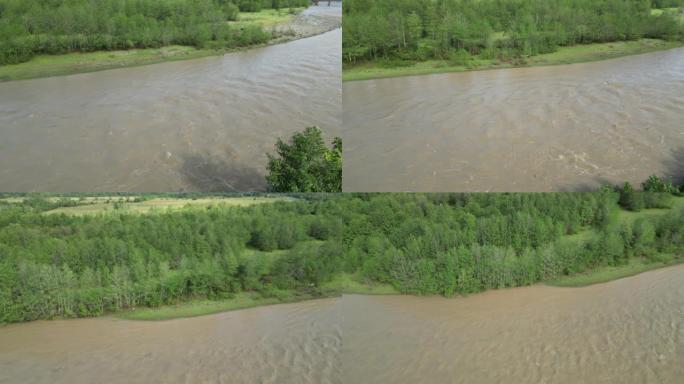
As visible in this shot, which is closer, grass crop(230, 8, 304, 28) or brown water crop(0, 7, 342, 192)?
brown water crop(0, 7, 342, 192)

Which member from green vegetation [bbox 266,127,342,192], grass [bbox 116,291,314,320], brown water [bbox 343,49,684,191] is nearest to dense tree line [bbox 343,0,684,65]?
brown water [bbox 343,49,684,191]

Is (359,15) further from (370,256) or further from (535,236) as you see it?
(535,236)

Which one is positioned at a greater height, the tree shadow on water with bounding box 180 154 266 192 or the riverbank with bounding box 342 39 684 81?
the riverbank with bounding box 342 39 684 81

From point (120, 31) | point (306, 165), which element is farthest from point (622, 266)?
point (120, 31)

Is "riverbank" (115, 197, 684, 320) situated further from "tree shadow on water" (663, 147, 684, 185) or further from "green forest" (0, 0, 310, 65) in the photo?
"green forest" (0, 0, 310, 65)

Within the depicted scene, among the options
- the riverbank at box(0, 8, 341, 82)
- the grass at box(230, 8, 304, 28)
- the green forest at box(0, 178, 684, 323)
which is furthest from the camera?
the green forest at box(0, 178, 684, 323)

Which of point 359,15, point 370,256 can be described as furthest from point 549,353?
point 359,15

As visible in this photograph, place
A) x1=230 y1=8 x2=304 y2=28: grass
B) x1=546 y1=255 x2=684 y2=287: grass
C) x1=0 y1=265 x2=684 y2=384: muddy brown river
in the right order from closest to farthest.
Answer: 1. x1=0 y1=265 x2=684 y2=384: muddy brown river
2. x1=230 y1=8 x2=304 y2=28: grass
3. x1=546 y1=255 x2=684 y2=287: grass

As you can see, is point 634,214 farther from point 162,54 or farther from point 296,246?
point 162,54
